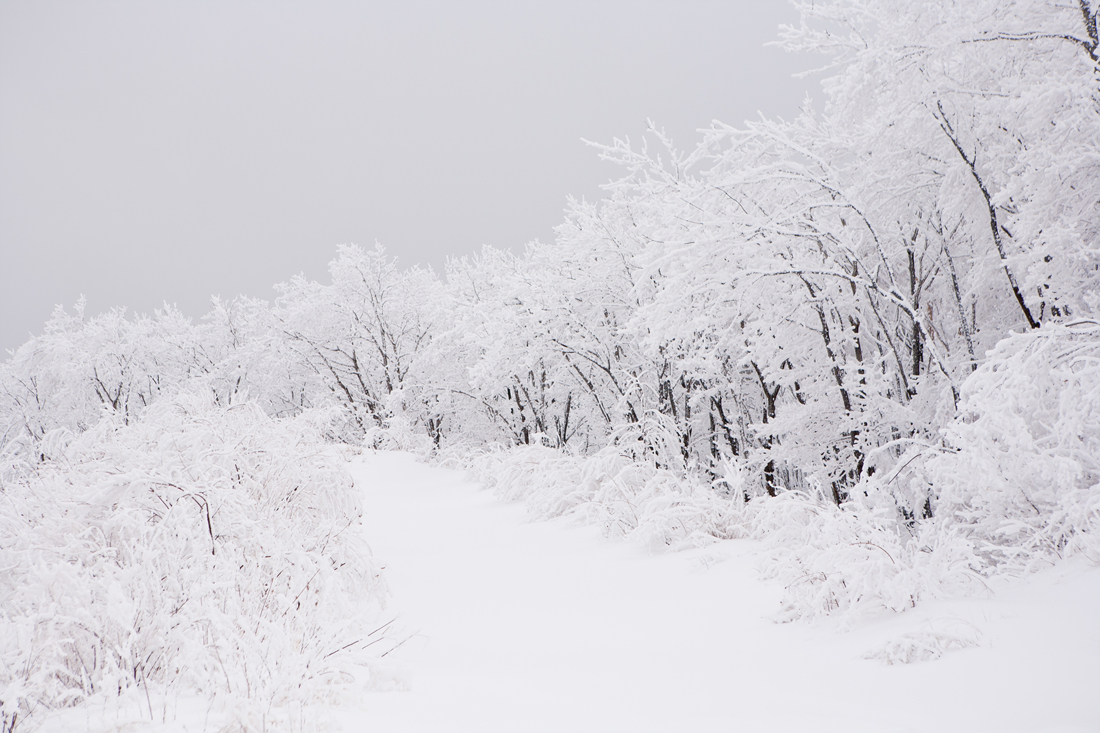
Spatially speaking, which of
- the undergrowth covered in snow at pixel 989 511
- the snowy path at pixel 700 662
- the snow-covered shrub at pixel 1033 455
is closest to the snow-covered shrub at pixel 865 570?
the undergrowth covered in snow at pixel 989 511

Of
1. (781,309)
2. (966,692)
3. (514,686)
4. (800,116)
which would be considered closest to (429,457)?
(781,309)

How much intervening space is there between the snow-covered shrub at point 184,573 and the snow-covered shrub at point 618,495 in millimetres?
2523

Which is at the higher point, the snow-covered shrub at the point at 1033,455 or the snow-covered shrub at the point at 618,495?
the snow-covered shrub at the point at 1033,455

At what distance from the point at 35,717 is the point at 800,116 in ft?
28.3

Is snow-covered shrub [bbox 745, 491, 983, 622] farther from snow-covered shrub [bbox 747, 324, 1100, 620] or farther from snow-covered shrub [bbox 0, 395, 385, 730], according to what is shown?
snow-covered shrub [bbox 0, 395, 385, 730]

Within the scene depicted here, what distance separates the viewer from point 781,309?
7711mm

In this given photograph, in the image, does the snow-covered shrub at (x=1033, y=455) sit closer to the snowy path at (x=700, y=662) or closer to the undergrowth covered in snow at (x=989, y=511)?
the undergrowth covered in snow at (x=989, y=511)

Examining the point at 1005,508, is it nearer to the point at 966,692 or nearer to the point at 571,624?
the point at 966,692

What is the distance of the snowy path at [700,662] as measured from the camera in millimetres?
2115

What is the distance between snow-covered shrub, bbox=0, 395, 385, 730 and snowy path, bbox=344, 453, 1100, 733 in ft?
1.43

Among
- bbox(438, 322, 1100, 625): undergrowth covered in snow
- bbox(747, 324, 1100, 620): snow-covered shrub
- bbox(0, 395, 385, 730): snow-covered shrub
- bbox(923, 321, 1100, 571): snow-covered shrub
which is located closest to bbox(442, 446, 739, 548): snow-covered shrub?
bbox(438, 322, 1100, 625): undergrowth covered in snow

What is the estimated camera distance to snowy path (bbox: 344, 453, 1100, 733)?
212 centimetres

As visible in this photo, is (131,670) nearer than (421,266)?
Yes

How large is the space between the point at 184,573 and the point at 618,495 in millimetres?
4871
